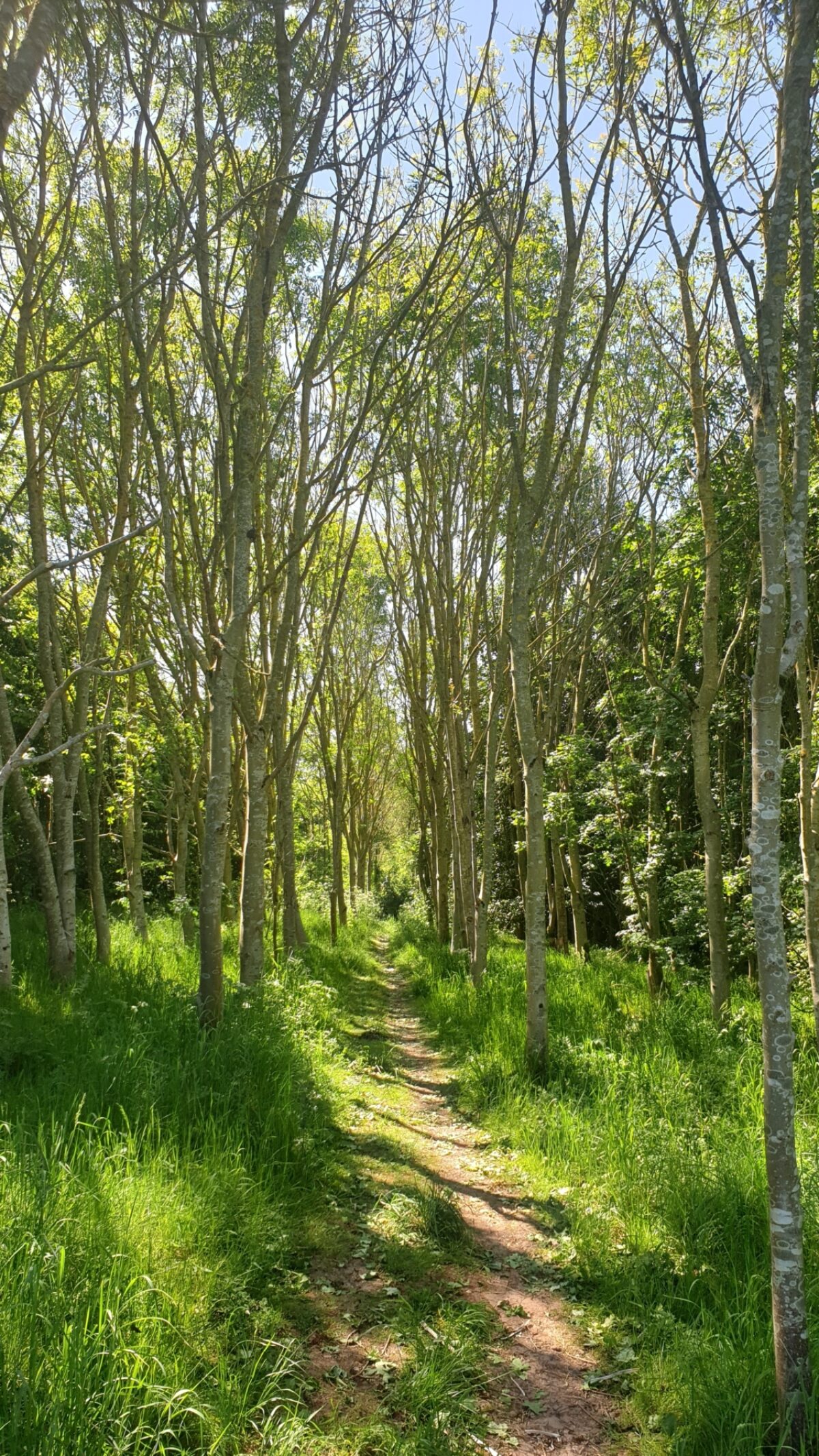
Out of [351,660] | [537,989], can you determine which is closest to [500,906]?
[351,660]

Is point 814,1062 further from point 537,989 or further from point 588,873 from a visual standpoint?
point 588,873

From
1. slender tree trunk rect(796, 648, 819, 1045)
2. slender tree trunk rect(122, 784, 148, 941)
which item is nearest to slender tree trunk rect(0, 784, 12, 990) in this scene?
slender tree trunk rect(122, 784, 148, 941)

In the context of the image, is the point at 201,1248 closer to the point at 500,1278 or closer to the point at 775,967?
the point at 500,1278

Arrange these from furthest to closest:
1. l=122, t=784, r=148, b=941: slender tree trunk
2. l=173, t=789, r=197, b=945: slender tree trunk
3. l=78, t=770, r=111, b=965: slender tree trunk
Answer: l=173, t=789, r=197, b=945: slender tree trunk < l=122, t=784, r=148, b=941: slender tree trunk < l=78, t=770, r=111, b=965: slender tree trunk

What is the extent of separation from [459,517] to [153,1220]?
916 cm

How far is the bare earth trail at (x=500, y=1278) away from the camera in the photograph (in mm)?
2811

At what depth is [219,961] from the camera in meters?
5.56

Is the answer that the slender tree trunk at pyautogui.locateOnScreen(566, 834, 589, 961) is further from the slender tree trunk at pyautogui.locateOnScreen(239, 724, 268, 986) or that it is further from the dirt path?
the slender tree trunk at pyautogui.locateOnScreen(239, 724, 268, 986)

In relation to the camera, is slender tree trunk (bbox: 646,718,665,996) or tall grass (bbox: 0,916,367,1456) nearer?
tall grass (bbox: 0,916,367,1456)

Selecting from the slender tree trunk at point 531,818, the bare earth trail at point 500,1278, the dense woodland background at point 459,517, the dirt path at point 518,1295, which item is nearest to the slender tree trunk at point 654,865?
the dense woodland background at point 459,517

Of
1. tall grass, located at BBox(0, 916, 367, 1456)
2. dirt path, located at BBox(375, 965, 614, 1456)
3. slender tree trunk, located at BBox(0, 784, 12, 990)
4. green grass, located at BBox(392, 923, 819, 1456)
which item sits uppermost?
slender tree trunk, located at BBox(0, 784, 12, 990)

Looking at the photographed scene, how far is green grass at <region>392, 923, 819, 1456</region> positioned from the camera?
274cm

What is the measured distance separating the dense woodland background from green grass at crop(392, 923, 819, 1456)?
0.04 meters

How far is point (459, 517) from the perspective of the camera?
10.6 m
